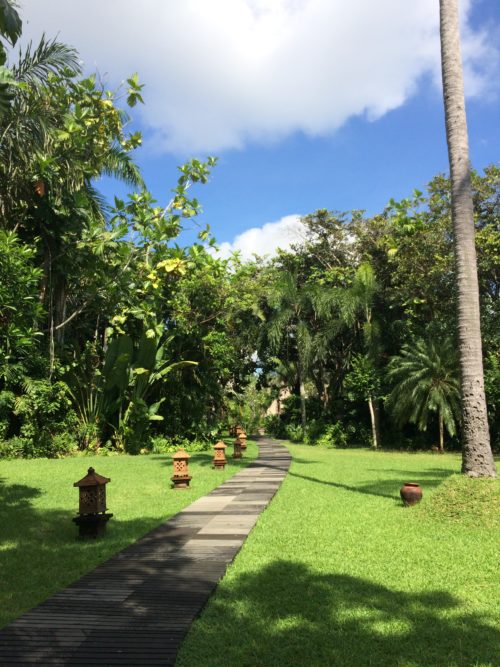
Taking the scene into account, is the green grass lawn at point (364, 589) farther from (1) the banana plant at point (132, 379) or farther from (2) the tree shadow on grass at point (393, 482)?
(1) the banana plant at point (132, 379)

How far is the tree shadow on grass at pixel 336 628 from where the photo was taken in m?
3.34

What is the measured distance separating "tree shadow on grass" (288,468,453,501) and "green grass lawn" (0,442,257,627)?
2.56 meters

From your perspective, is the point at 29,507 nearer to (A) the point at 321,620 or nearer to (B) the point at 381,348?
(A) the point at 321,620

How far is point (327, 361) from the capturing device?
30.9 metres

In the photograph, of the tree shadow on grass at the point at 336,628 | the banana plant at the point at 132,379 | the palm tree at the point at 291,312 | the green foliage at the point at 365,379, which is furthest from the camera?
the palm tree at the point at 291,312

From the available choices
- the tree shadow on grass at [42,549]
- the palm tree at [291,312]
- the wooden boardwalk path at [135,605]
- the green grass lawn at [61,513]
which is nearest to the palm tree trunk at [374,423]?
the palm tree at [291,312]

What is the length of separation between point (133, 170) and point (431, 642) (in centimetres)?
1605

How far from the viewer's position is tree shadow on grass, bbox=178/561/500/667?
3336 mm

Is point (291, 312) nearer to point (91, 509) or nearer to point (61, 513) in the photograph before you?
point (61, 513)

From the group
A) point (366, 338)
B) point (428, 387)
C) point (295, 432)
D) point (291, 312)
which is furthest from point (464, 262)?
point (295, 432)

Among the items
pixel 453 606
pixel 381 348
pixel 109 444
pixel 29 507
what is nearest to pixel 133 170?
pixel 109 444

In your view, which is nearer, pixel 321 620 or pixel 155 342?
pixel 321 620

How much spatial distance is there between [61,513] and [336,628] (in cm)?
585

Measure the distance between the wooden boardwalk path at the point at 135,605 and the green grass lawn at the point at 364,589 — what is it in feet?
0.62
